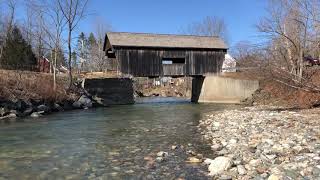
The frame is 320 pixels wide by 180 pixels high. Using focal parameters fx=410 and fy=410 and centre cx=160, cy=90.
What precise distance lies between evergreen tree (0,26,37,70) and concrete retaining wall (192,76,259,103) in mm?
15601

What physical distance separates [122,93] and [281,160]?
2569cm

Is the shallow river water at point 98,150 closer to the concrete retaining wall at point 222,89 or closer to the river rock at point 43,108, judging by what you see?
the river rock at point 43,108

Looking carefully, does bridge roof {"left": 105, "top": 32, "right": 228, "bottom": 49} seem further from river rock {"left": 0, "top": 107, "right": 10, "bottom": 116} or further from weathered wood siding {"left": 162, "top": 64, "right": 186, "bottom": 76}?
river rock {"left": 0, "top": 107, "right": 10, "bottom": 116}

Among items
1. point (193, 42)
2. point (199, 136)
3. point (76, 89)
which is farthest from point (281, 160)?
point (193, 42)

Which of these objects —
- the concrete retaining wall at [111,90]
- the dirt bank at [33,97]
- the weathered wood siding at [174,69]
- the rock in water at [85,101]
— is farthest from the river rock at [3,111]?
the weathered wood siding at [174,69]

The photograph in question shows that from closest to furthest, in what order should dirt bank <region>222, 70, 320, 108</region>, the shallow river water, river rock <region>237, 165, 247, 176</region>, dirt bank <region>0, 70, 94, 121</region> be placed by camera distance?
river rock <region>237, 165, 247, 176</region> < the shallow river water < dirt bank <region>222, 70, 320, 108</region> < dirt bank <region>0, 70, 94, 121</region>

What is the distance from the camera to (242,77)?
32281 millimetres

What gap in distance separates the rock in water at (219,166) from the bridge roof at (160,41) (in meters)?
23.5

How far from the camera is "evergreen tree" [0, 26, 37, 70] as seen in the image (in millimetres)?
36531

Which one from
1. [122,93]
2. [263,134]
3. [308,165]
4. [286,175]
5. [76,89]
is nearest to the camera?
[286,175]

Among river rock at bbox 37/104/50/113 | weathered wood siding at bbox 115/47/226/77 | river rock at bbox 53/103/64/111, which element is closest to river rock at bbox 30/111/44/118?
river rock at bbox 37/104/50/113

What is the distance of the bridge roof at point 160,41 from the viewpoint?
31.7m

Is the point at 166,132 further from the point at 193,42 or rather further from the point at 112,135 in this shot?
the point at 193,42

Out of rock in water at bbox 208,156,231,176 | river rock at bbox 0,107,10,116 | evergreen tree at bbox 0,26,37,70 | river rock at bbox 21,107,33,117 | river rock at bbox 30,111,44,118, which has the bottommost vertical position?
river rock at bbox 30,111,44,118
